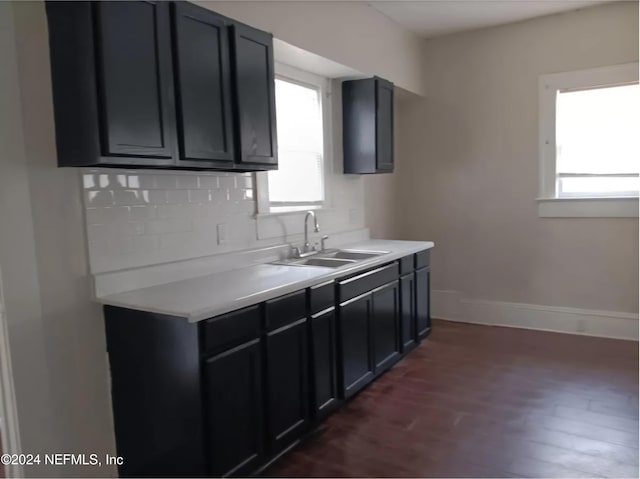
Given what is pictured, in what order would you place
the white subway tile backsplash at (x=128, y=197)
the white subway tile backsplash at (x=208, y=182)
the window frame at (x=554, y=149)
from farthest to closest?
the window frame at (x=554, y=149) → the white subway tile backsplash at (x=208, y=182) → the white subway tile backsplash at (x=128, y=197)

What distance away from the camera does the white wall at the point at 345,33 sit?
2855mm

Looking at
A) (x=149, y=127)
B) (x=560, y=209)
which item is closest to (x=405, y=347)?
(x=560, y=209)

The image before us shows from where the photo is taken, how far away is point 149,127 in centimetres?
207

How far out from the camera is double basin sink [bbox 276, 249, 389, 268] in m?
3.32

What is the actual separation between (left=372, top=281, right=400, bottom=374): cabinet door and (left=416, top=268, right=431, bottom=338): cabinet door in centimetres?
42

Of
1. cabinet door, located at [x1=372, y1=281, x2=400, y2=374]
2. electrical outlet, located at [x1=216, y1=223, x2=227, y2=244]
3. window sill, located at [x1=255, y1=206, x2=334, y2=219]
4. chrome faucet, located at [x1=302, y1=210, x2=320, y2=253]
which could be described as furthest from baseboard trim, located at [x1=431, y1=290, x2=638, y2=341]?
electrical outlet, located at [x1=216, y1=223, x2=227, y2=244]

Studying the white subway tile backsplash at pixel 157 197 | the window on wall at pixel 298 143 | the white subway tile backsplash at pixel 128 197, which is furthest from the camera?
the window on wall at pixel 298 143

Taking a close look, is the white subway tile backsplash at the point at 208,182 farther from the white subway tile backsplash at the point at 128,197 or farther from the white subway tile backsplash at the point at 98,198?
the white subway tile backsplash at the point at 98,198

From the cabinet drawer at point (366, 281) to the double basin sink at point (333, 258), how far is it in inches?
5.0

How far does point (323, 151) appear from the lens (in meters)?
3.95

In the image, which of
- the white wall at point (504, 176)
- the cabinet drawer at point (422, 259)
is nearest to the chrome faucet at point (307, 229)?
the cabinet drawer at point (422, 259)

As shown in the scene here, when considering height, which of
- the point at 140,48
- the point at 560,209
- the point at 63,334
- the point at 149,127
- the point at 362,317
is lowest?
the point at 362,317

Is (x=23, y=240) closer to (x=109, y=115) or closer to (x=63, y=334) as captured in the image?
(x=63, y=334)

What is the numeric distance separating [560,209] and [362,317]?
8.03 ft
